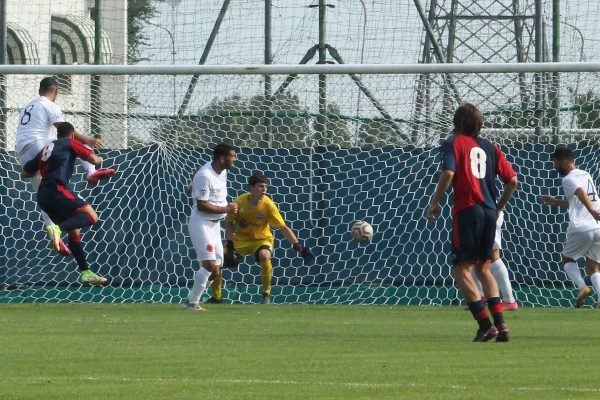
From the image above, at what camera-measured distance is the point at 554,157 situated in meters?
17.8

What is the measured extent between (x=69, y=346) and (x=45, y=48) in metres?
12.7

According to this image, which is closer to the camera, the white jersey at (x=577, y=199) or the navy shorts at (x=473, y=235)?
the navy shorts at (x=473, y=235)

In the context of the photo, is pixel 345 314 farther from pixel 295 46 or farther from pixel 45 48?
pixel 45 48

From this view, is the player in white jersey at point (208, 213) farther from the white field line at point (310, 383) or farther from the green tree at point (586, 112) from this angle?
the white field line at point (310, 383)

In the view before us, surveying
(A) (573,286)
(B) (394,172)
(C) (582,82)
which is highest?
(C) (582,82)

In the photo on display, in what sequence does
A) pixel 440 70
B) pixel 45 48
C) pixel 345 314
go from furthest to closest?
pixel 45 48, pixel 440 70, pixel 345 314

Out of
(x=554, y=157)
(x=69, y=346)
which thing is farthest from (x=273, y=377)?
(x=554, y=157)

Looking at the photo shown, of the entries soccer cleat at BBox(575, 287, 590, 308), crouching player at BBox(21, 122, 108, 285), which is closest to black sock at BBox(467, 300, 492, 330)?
crouching player at BBox(21, 122, 108, 285)

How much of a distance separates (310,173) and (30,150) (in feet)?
16.4

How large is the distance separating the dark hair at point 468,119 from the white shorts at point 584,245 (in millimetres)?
6877

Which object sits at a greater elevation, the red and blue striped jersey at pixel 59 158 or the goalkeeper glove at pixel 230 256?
the red and blue striped jersey at pixel 59 158

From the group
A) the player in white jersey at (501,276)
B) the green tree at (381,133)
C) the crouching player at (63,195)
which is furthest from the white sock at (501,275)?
the crouching player at (63,195)

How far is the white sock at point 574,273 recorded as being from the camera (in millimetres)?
18594

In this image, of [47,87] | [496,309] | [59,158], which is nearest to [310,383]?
[496,309]
